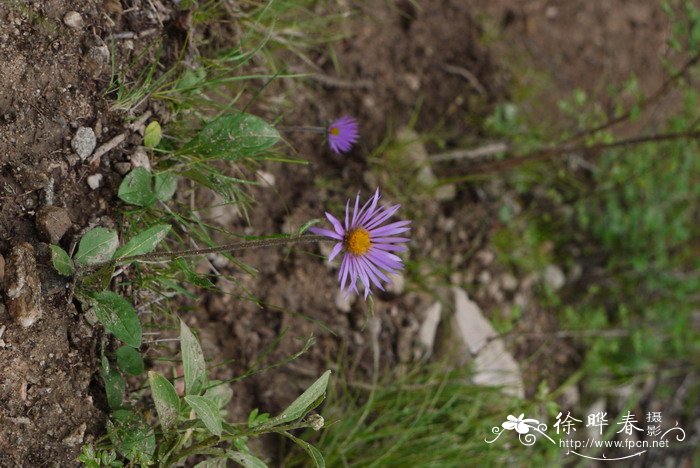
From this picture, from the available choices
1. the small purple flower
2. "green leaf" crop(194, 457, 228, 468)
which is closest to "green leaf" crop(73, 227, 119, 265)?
"green leaf" crop(194, 457, 228, 468)

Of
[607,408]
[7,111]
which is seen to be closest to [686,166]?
[607,408]

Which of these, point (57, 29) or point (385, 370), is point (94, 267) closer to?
point (57, 29)

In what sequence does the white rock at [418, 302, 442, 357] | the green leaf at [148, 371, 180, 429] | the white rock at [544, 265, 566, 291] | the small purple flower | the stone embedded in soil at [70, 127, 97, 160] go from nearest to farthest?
the green leaf at [148, 371, 180, 429]
the stone embedded in soil at [70, 127, 97, 160]
the small purple flower
the white rock at [418, 302, 442, 357]
the white rock at [544, 265, 566, 291]

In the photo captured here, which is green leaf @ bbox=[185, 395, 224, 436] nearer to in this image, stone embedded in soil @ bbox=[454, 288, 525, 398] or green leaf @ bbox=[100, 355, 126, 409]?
green leaf @ bbox=[100, 355, 126, 409]

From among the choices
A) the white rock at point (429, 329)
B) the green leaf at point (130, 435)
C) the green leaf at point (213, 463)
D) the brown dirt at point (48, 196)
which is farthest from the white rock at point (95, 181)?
the white rock at point (429, 329)

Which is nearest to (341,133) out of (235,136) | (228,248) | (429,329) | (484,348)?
(235,136)
